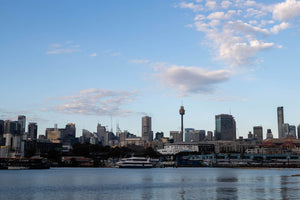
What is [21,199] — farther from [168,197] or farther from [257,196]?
[257,196]

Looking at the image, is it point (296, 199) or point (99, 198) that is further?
point (99, 198)

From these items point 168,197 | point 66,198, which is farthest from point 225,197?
point 66,198

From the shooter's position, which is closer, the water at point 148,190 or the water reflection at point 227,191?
the water reflection at point 227,191

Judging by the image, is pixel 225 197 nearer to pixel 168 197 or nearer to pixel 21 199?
pixel 168 197

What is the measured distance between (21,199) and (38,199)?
328 centimetres

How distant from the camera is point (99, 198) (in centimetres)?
7644

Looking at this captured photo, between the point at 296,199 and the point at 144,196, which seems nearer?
the point at 296,199

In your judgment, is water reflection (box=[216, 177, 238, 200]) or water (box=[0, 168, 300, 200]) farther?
water (box=[0, 168, 300, 200])

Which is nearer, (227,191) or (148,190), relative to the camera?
(227,191)

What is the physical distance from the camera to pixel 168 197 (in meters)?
77.8

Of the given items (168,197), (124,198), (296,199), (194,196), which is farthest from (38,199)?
(296,199)

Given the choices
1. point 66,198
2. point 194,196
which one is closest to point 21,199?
point 66,198

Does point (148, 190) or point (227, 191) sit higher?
point (227, 191)

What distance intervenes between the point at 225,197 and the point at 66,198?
31.5 meters
